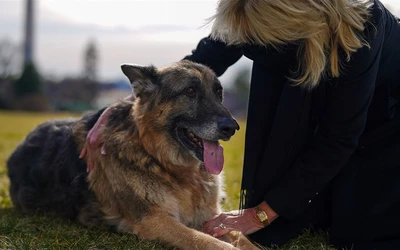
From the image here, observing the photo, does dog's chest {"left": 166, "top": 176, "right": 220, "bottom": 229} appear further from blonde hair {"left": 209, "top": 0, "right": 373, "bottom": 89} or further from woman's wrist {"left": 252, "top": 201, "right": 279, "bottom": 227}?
blonde hair {"left": 209, "top": 0, "right": 373, "bottom": 89}

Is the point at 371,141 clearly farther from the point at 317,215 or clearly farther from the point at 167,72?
the point at 167,72

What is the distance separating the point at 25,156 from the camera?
219 inches

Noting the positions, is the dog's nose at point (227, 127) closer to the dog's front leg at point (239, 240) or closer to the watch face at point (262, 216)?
the watch face at point (262, 216)

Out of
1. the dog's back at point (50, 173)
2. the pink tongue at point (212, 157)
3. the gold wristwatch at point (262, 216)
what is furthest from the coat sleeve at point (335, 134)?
the dog's back at point (50, 173)

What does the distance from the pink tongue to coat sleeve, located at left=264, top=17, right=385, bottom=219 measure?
1.57 ft

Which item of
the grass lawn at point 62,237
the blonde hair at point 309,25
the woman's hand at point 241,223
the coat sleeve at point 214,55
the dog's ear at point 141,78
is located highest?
the blonde hair at point 309,25

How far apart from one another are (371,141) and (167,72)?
6.16 ft

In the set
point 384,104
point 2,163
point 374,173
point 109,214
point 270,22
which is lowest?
point 2,163

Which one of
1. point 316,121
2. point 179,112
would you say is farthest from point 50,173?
point 316,121

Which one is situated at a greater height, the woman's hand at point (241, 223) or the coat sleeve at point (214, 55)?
Answer: the coat sleeve at point (214, 55)

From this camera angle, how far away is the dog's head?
451 centimetres

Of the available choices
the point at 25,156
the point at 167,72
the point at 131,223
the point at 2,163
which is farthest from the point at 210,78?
the point at 2,163

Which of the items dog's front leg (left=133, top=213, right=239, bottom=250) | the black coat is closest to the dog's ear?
the black coat

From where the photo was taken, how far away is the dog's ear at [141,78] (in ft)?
15.6
